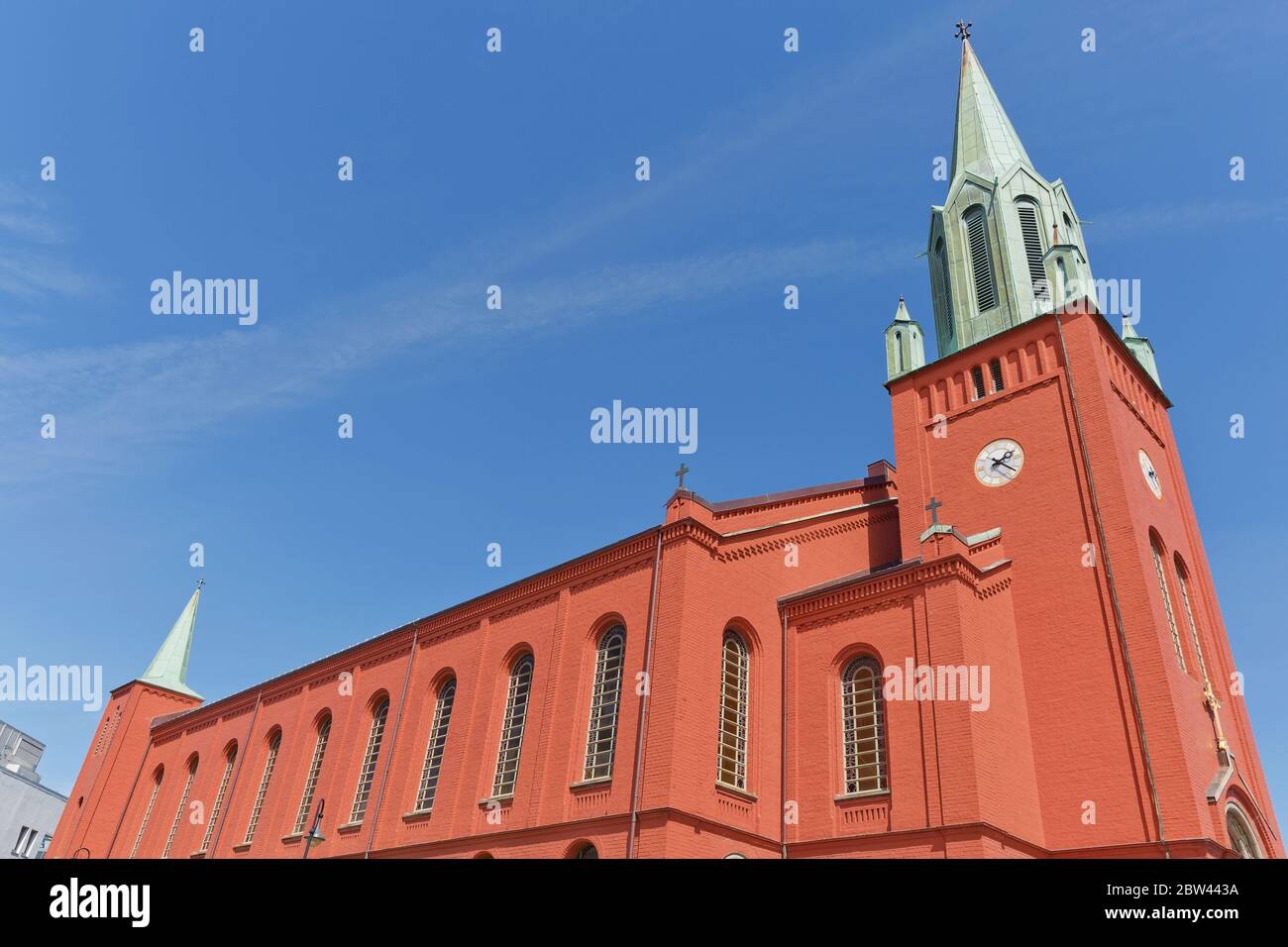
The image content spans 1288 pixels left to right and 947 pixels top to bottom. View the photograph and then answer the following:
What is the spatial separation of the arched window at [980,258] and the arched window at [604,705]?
46.0 feet

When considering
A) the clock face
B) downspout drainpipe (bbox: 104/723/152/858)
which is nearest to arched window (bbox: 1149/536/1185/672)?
the clock face

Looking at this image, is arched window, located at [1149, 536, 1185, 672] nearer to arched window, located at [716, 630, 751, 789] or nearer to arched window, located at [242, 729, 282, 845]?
arched window, located at [716, 630, 751, 789]

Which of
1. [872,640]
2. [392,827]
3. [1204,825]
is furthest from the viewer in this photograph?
[392,827]

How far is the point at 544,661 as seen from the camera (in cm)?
2308

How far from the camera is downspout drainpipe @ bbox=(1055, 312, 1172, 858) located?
53.0 ft

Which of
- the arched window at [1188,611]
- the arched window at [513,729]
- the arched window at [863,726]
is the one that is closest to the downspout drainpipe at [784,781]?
the arched window at [863,726]

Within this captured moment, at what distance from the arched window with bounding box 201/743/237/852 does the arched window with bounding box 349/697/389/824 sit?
854 cm

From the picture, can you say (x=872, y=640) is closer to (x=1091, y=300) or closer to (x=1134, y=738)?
(x=1134, y=738)

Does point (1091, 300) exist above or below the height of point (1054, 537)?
above

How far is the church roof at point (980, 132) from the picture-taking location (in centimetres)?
2758

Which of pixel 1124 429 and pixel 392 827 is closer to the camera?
pixel 1124 429

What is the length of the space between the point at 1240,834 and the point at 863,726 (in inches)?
300
